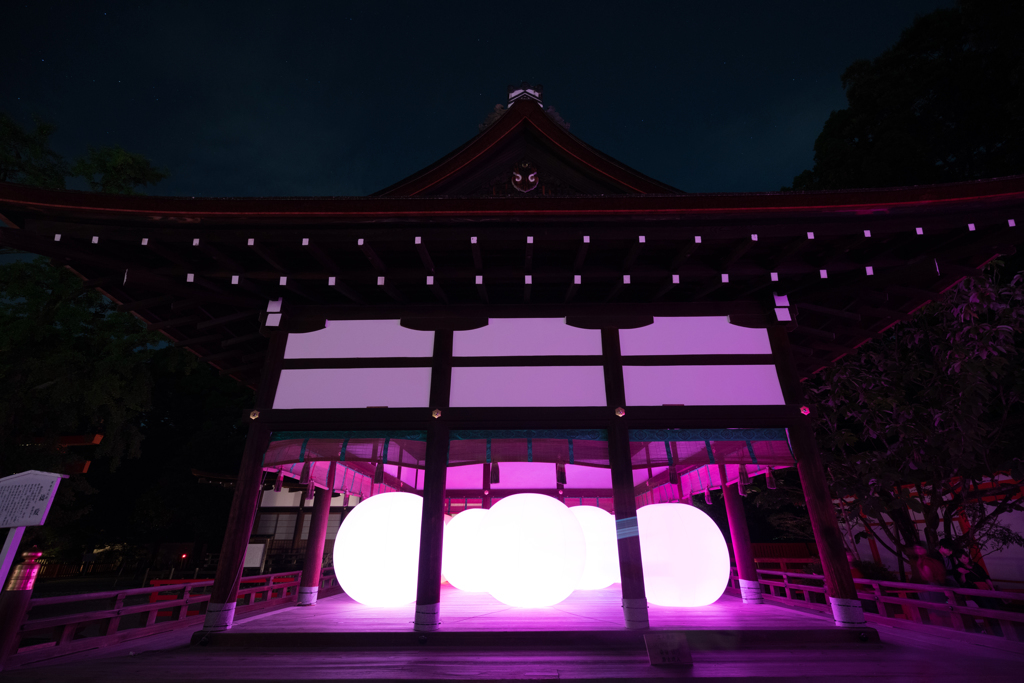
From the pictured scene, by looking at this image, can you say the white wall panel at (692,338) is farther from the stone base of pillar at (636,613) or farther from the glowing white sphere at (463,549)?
the glowing white sphere at (463,549)

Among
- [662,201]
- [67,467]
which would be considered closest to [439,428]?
[662,201]

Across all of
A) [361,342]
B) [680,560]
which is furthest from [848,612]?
[361,342]

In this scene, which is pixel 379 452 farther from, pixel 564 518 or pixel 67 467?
pixel 67 467

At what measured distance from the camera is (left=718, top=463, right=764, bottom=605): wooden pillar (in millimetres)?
7355

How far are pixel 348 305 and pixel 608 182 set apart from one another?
3.90 metres

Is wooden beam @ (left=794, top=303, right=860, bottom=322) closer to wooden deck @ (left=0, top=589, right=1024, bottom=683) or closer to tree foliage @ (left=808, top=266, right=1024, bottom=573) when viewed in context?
tree foliage @ (left=808, top=266, right=1024, bottom=573)

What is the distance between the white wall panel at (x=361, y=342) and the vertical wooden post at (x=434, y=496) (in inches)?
11.4

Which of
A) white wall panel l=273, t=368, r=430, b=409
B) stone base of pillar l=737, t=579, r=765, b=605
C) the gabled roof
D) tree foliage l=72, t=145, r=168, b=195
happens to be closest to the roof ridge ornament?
the gabled roof

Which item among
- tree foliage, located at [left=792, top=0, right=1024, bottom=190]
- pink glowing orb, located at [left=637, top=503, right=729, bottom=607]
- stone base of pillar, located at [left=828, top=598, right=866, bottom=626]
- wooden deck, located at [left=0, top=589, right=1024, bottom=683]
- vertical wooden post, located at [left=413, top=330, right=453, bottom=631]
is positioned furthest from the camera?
tree foliage, located at [left=792, top=0, right=1024, bottom=190]

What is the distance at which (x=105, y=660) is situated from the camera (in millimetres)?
4297

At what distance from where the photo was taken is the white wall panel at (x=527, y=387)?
5578 millimetres

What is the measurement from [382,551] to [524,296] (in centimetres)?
380

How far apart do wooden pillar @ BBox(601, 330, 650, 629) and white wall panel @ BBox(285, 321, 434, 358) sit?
231 centimetres

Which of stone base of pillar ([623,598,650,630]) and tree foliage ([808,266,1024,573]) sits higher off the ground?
tree foliage ([808,266,1024,573])
